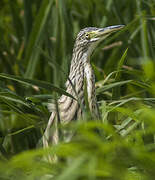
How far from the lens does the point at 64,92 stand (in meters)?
2.15

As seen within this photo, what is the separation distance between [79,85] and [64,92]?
68 cm

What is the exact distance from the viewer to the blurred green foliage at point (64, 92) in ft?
4.67

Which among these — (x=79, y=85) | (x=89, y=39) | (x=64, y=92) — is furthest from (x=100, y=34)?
(x=64, y=92)

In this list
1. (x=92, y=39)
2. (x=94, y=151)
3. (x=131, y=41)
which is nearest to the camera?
(x=94, y=151)

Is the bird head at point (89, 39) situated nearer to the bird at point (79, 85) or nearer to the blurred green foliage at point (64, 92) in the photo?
the bird at point (79, 85)

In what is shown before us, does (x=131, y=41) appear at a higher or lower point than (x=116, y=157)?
higher

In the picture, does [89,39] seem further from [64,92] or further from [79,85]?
[64,92]

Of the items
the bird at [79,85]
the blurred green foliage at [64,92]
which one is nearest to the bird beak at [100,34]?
the bird at [79,85]

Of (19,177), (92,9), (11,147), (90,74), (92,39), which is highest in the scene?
(92,9)

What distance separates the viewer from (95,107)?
2.64m

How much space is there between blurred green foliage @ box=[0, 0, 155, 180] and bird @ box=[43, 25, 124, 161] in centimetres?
7

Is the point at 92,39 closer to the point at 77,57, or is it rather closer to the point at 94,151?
the point at 77,57

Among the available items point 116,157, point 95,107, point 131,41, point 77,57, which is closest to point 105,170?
point 116,157

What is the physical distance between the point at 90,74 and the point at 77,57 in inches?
8.5
